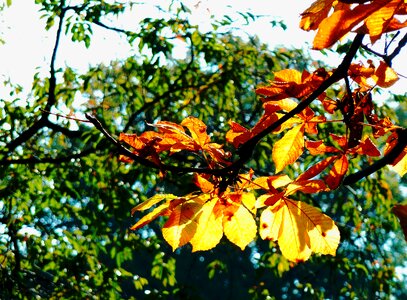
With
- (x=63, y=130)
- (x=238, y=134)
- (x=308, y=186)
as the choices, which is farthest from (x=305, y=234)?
(x=63, y=130)

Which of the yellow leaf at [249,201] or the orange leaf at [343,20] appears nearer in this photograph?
the orange leaf at [343,20]

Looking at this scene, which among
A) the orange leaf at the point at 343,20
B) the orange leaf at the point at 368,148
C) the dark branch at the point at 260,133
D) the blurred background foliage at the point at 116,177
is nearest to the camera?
the orange leaf at the point at 343,20

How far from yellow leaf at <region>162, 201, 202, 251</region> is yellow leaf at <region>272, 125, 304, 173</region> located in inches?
5.7

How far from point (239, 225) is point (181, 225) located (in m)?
0.09

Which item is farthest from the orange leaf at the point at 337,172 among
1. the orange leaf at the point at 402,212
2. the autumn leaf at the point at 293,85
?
the orange leaf at the point at 402,212

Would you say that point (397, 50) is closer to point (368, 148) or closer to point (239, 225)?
point (368, 148)

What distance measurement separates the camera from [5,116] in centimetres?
433

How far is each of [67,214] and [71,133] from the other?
598 millimetres

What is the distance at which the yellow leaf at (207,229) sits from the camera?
0.86 m

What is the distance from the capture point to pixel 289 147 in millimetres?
885

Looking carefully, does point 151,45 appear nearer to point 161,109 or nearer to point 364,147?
point 161,109

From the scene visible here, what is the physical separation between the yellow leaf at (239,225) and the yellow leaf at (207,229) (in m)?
0.02

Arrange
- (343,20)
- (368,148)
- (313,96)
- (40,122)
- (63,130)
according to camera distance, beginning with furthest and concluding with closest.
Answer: (63,130)
(40,122)
(368,148)
(313,96)
(343,20)

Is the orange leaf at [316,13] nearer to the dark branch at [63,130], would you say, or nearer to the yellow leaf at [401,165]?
the yellow leaf at [401,165]
